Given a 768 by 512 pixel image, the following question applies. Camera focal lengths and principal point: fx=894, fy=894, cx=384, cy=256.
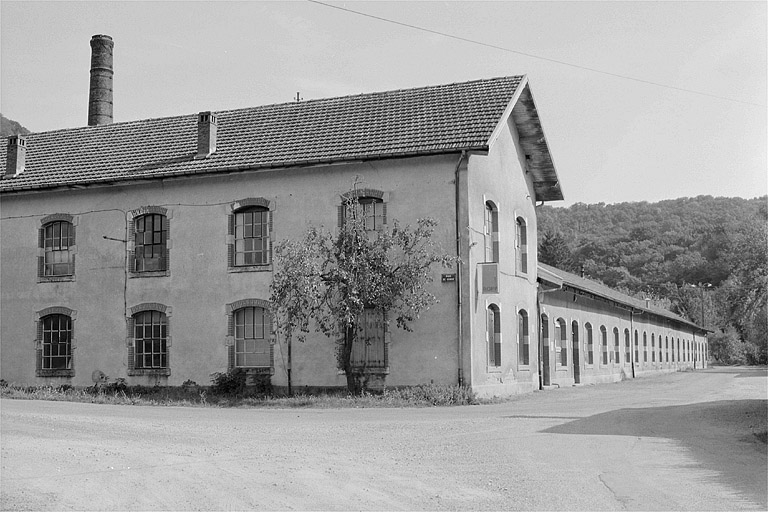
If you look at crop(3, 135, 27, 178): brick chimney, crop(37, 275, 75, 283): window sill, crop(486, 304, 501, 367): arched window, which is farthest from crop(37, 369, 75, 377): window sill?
crop(486, 304, 501, 367): arched window

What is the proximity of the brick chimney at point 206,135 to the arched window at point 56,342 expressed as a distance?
6380 mm

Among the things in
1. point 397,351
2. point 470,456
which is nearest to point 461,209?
point 397,351

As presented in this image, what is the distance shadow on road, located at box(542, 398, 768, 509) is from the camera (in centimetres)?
1031

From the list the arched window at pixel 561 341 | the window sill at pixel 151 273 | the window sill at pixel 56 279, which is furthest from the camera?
the arched window at pixel 561 341

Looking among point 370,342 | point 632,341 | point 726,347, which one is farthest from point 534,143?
point 726,347

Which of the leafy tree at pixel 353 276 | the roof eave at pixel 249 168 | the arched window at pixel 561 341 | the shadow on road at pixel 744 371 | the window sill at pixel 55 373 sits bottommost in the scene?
the shadow on road at pixel 744 371

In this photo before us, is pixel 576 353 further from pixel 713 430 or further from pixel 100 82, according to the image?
pixel 100 82

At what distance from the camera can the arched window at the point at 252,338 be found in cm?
2417

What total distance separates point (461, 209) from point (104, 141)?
12784 millimetres

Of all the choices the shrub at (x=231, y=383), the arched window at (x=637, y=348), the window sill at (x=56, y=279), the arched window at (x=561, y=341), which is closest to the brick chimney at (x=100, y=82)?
the window sill at (x=56, y=279)

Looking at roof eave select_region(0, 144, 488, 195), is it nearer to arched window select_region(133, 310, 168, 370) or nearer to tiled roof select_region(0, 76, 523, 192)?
tiled roof select_region(0, 76, 523, 192)

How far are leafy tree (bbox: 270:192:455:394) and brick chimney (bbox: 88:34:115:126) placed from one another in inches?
615

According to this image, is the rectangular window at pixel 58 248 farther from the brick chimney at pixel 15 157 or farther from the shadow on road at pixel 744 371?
the shadow on road at pixel 744 371

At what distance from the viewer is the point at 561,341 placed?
32.2 m
